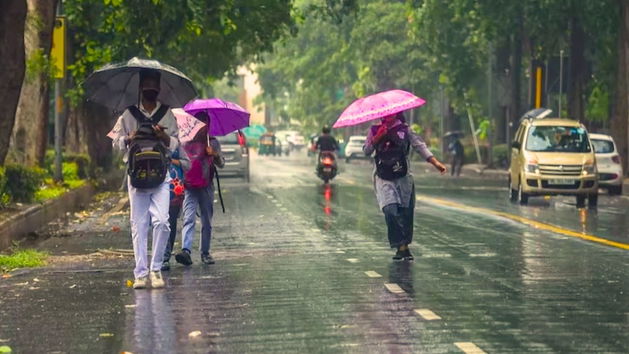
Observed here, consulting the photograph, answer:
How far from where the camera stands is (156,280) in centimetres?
1344

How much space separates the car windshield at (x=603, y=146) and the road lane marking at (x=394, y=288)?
82.7ft

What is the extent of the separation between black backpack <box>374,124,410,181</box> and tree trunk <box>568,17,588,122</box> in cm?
3270

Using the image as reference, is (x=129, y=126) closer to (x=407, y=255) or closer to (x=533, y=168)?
(x=407, y=255)

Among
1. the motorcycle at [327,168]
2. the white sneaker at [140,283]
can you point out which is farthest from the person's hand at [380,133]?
the motorcycle at [327,168]

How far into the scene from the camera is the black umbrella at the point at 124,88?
14047 mm

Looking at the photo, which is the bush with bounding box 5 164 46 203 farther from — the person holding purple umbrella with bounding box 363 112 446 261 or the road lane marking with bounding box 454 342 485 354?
the road lane marking with bounding box 454 342 485 354

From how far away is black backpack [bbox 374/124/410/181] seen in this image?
1609 cm

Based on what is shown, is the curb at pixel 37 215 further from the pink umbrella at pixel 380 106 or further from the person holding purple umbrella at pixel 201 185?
the pink umbrella at pixel 380 106

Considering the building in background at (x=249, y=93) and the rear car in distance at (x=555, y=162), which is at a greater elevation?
the building in background at (x=249, y=93)

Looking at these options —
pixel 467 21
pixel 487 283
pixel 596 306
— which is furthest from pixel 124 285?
pixel 467 21

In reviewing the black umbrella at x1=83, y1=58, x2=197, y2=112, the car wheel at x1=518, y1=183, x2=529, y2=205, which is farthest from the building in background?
the black umbrella at x1=83, y1=58, x2=197, y2=112

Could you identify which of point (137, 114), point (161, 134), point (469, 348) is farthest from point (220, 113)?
point (469, 348)

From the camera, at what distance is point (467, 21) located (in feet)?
192

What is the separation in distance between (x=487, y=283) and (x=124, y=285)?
3.53m
